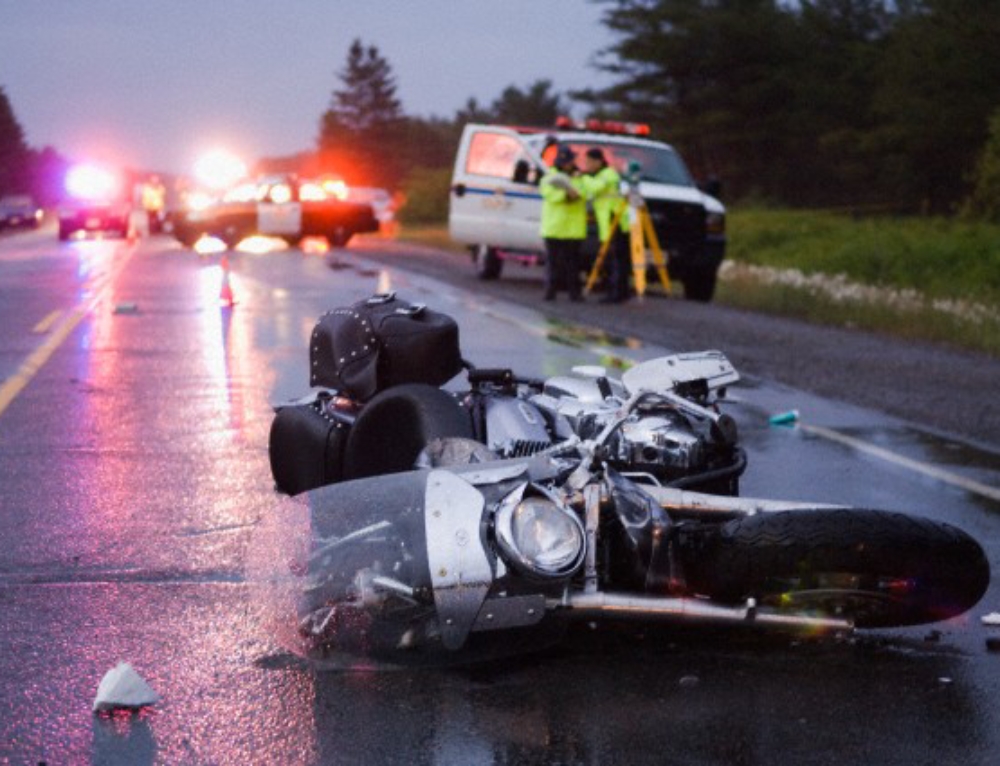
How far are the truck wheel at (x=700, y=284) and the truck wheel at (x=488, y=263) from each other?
3.56 meters

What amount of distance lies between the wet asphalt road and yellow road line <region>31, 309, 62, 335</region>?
659cm

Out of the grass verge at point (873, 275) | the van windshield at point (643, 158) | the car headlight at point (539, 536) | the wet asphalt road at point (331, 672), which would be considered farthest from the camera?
the van windshield at point (643, 158)

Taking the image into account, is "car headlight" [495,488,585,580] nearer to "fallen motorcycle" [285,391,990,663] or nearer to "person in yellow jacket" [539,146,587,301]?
"fallen motorcycle" [285,391,990,663]

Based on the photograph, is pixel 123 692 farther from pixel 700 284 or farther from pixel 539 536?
pixel 700 284

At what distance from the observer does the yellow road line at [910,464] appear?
905 cm

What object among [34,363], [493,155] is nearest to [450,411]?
[34,363]

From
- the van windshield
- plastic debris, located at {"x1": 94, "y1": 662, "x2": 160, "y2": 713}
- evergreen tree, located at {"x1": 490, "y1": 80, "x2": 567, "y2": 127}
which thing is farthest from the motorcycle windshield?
evergreen tree, located at {"x1": 490, "y1": 80, "x2": 567, "y2": 127}

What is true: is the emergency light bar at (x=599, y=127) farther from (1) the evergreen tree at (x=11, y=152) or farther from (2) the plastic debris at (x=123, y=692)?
(1) the evergreen tree at (x=11, y=152)

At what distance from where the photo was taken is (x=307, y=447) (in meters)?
7.43

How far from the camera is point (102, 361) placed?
48.9ft

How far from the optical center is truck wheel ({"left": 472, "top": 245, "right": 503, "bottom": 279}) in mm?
27984

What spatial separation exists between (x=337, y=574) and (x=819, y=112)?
71.4 metres

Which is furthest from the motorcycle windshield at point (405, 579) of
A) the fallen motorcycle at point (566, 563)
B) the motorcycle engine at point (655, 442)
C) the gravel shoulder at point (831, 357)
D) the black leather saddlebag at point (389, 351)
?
the gravel shoulder at point (831, 357)

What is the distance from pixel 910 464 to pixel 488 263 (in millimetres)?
18489
